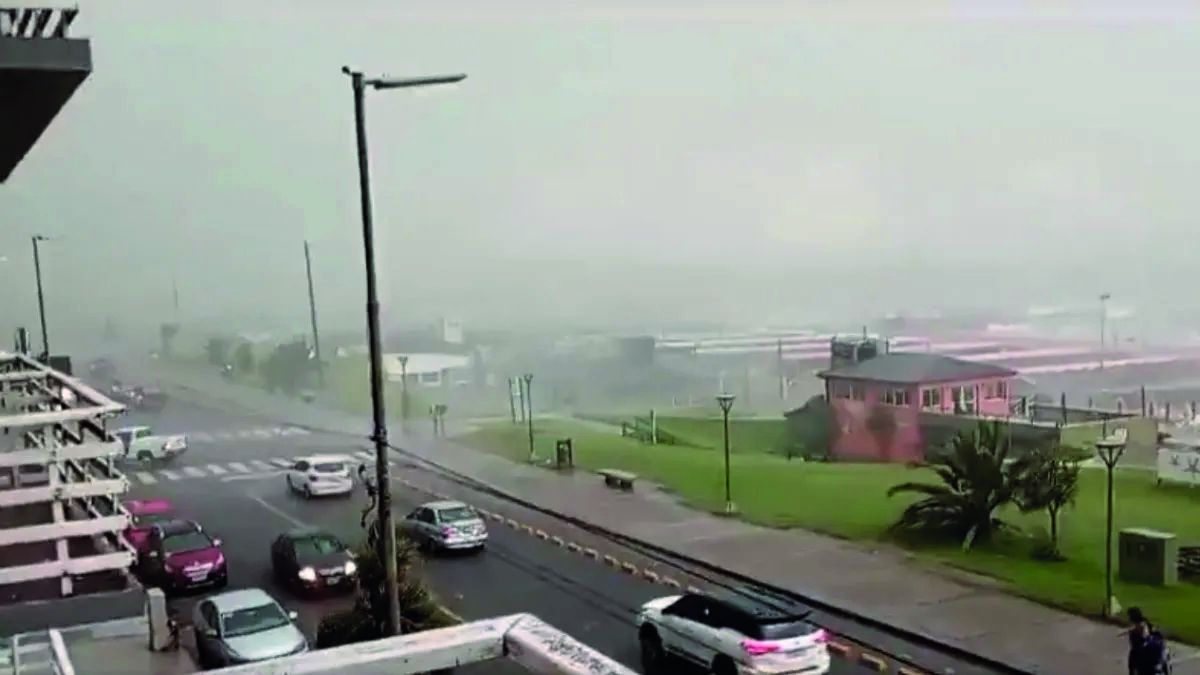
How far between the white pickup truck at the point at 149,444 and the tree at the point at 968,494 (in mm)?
19713

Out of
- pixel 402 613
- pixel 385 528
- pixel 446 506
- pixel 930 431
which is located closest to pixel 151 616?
pixel 402 613

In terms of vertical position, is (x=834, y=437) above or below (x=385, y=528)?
below

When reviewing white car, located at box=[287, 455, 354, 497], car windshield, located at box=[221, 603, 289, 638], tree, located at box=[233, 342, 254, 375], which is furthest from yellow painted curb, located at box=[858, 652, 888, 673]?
tree, located at box=[233, 342, 254, 375]

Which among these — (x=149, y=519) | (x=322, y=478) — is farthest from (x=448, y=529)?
(x=322, y=478)

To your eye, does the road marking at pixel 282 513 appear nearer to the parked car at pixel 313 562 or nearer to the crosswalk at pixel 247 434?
the parked car at pixel 313 562

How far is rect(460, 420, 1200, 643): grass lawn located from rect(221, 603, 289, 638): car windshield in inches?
315

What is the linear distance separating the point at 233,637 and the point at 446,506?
692cm

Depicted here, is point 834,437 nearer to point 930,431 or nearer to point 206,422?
point 930,431

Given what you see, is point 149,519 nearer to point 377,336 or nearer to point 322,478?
point 322,478

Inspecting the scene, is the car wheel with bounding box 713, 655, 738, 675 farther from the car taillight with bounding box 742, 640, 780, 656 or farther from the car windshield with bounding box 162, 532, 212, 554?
the car windshield with bounding box 162, 532, 212, 554

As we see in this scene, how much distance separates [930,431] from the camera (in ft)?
85.5

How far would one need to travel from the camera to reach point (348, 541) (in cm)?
1942

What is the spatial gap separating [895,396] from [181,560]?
630 inches

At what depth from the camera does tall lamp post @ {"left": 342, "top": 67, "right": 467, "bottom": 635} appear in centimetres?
942
